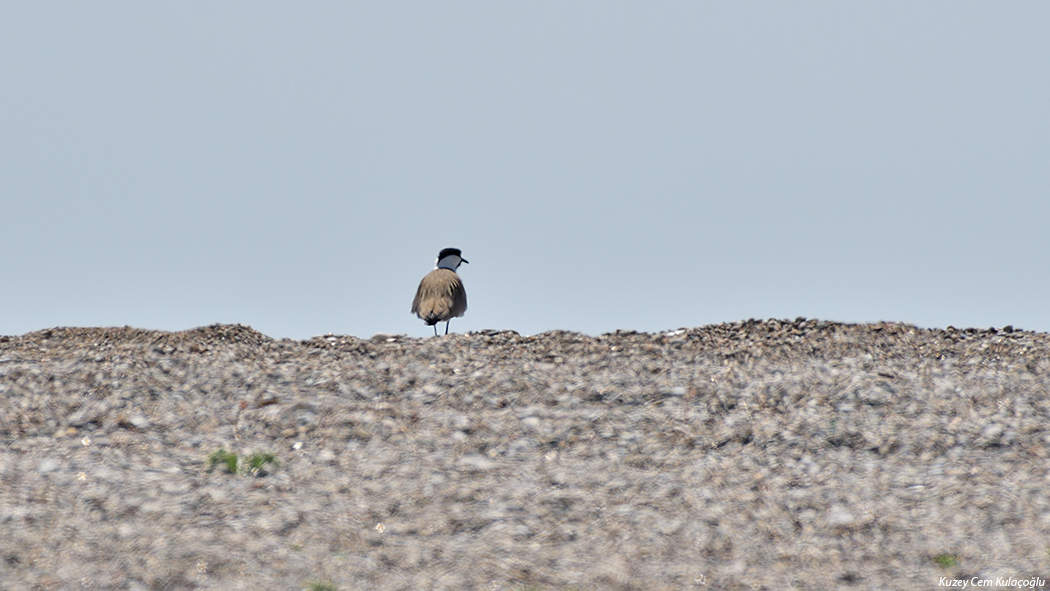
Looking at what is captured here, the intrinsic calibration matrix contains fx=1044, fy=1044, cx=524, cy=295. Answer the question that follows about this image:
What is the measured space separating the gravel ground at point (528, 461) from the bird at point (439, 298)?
5.21 m

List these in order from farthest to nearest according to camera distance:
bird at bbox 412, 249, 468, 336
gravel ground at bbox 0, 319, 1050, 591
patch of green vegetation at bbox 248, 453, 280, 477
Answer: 1. bird at bbox 412, 249, 468, 336
2. patch of green vegetation at bbox 248, 453, 280, 477
3. gravel ground at bbox 0, 319, 1050, 591

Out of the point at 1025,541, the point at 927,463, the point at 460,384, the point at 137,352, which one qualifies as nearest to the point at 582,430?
the point at 460,384

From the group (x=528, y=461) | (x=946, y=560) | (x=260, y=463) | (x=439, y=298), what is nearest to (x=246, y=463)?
(x=260, y=463)

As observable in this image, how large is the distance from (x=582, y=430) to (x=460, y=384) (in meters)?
2.19

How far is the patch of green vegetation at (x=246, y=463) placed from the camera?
10.9 meters

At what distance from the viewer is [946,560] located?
360 inches

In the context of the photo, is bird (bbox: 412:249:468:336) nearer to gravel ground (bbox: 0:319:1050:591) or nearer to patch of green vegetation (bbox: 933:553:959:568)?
gravel ground (bbox: 0:319:1050:591)

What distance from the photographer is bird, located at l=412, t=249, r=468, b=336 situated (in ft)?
71.3

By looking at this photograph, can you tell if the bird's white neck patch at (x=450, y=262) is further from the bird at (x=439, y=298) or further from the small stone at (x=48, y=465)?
the small stone at (x=48, y=465)

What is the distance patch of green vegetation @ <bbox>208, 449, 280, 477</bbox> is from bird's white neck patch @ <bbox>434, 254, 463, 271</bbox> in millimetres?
13185

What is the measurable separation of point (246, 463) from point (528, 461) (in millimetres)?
3021

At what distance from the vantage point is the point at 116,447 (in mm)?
11805

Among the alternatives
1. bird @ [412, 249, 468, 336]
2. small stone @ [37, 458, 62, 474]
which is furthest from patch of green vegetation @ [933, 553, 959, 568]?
bird @ [412, 249, 468, 336]

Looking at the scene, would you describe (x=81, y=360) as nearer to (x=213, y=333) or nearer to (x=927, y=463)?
(x=213, y=333)
